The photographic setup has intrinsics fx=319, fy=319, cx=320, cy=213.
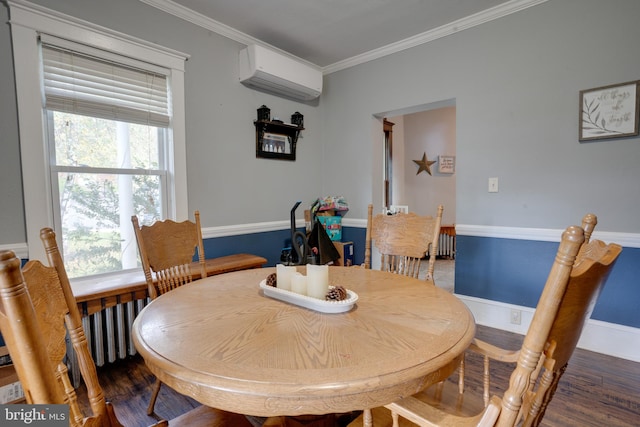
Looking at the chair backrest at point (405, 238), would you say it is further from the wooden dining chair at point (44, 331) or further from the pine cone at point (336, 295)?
the wooden dining chair at point (44, 331)

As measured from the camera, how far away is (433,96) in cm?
297

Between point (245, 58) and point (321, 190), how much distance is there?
5.39 ft

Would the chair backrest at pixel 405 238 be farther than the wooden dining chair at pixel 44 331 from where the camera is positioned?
Yes

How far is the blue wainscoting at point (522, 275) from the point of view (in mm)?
2166

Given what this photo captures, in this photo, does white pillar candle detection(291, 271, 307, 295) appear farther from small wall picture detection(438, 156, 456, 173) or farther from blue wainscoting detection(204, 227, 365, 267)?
small wall picture detection(438, 156, 456, 173)

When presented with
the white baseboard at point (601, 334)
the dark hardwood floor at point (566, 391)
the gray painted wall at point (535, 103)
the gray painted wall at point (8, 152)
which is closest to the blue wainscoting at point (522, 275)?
the white baseboard at point (601, 334)

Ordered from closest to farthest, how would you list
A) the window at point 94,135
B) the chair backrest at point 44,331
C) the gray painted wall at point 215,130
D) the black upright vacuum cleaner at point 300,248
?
the chair backrest at point 44,331 < the black upright vacuum cleaner at point 300,248 < the window at point 94,135 < the gray painted wall at point 215,130

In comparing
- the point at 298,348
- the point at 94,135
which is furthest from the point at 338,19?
the point at 298,348

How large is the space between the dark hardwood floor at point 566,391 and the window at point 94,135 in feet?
2.58

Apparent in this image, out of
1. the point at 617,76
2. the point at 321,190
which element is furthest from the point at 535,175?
the point at 321,190

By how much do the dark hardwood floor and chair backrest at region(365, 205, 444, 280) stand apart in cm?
73

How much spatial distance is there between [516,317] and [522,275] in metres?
0.35

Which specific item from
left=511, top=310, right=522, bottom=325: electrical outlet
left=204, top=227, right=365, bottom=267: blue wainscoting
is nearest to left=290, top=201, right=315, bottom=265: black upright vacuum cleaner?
left=204, top=227, right=365, bottom=267: blue wainscoting

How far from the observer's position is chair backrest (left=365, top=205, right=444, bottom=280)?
1828 mm
